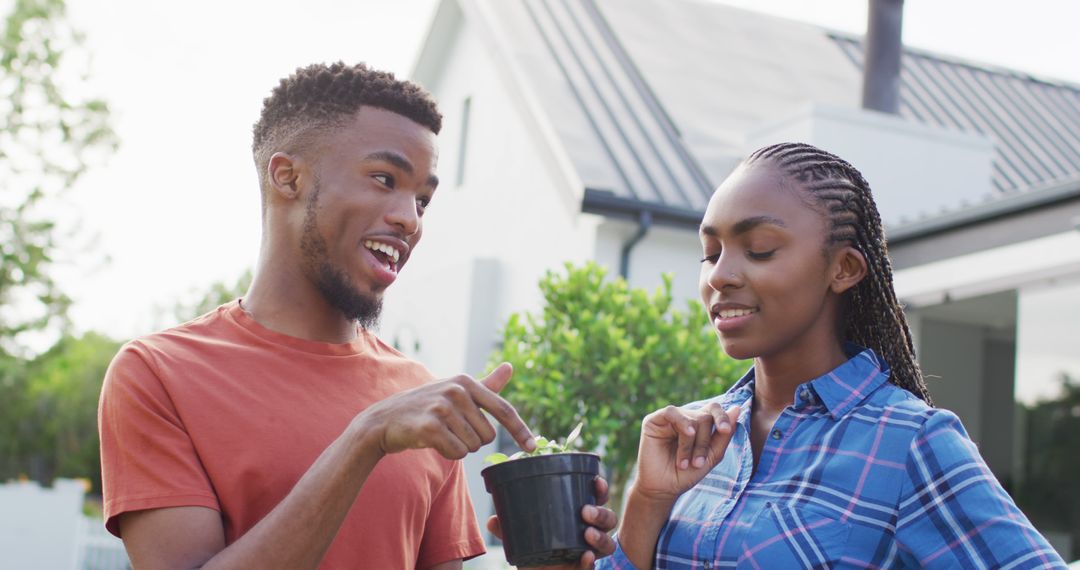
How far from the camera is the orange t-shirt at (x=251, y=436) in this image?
2180 millimetres

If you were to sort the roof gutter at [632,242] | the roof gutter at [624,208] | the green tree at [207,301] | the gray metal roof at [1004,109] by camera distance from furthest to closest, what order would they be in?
the green tree at [207,301] → the gray metal roof at [1004,109] → the roof gutter at [632,242] → the roof gutter at [624,208]

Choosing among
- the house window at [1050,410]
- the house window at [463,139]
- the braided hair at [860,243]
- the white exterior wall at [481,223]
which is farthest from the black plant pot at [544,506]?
the house window at [463,139]

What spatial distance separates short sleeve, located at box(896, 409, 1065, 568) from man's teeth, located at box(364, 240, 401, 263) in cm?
115

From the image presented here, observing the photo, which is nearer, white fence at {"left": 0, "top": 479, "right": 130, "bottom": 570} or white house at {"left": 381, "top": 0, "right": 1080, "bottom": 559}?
white house at {"left": 381, "top": 0, "right": 1080, "bottom": 559}

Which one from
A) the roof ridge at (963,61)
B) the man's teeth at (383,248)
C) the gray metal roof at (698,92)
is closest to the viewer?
the man's teeth at (383,248)

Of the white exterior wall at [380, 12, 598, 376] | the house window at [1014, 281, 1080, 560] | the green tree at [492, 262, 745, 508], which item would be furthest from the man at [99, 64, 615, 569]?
the white exterior wall at [380, 12, 598, 376]

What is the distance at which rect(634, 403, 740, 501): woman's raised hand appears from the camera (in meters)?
2.25

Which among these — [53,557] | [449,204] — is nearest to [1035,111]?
[449,204]

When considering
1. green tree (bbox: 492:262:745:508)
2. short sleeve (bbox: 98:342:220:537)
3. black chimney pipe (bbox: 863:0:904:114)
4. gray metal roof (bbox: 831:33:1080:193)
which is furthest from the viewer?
gray metal roof (bbox: 831:33:1080:193)

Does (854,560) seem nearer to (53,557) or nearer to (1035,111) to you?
(53,557)

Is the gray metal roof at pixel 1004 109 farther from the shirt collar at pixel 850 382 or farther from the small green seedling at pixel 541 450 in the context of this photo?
the small green seedling at pixel 541 450

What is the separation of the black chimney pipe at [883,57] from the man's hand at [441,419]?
36.8 feet

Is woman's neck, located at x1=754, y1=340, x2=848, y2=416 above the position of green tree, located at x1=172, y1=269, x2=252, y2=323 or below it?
below

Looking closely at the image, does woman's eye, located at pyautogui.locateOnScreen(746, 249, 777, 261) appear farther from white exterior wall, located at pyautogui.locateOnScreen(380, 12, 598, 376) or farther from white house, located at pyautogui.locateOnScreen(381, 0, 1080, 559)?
white exterior wall, located at pyautogui.locateOnScreen(380, 12, 598, 376)
